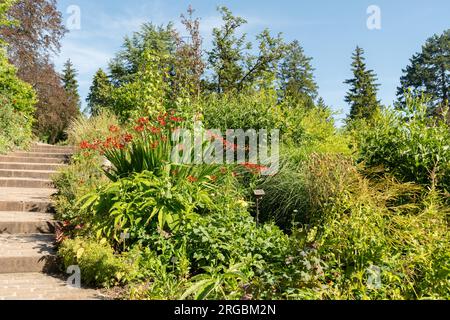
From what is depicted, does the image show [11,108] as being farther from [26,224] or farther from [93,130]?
[26,224]

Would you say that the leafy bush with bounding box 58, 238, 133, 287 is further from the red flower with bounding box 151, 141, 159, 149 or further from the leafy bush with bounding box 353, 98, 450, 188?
the leafy bush with bounding box 353, 98, 450, 188

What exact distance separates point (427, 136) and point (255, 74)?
1118 cm

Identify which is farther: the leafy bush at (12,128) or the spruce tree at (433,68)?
the spruce tree at (433,68)

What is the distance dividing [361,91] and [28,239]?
118 ft

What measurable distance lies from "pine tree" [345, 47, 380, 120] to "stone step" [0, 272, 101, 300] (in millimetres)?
31898

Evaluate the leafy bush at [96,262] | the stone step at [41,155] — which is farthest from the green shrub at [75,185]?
the stone step at [41,155]

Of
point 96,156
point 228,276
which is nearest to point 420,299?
point 228,276

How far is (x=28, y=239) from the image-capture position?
5008 mm

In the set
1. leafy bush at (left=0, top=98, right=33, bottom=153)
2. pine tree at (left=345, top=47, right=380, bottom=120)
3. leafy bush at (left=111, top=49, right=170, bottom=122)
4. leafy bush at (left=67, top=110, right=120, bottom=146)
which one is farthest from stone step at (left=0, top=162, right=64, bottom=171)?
pine tree at (left=345, top=47, right=380, bottom=120)

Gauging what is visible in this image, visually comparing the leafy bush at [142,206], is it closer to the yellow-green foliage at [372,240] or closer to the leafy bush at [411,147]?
the yellow-green foliage at [372,240]

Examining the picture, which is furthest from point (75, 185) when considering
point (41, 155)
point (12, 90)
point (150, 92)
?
point (12, 90)

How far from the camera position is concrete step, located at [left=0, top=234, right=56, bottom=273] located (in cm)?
425

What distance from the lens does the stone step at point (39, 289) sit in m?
3.52

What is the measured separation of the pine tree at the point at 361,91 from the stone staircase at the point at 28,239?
95.7 ft
